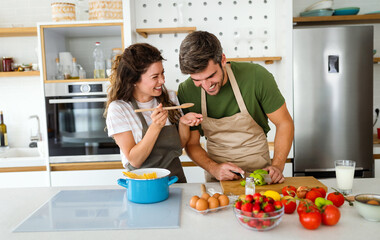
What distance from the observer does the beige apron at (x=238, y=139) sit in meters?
1.94

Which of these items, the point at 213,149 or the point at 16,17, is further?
the point at 16,17

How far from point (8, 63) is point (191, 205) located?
111 inches

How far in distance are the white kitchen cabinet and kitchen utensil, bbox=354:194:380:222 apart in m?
2.59

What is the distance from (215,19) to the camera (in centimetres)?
339

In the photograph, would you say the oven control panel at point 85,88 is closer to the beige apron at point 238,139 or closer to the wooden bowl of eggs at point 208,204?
the beige apron at point 238,139

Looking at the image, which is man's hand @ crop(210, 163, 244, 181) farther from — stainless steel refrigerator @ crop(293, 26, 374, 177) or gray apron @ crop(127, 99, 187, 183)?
stainless steel refrigerator @ crop(293, 26, 374, 177)

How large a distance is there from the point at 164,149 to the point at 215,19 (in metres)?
1.98

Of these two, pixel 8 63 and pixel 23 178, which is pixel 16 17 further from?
pixel 23 178

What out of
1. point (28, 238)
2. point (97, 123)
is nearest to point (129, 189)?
point (28, 238)

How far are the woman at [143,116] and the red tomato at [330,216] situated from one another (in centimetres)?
71

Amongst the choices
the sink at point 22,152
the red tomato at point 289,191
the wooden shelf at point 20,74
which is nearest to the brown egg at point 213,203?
the red tomato at point 289,191

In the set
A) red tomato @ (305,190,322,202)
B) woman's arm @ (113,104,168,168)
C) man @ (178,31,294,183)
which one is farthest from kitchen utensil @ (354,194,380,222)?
woman's arm @ (113,104,168,168)

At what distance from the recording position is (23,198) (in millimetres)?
1584

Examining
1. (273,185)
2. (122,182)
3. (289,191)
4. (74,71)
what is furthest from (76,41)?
(289,191)
